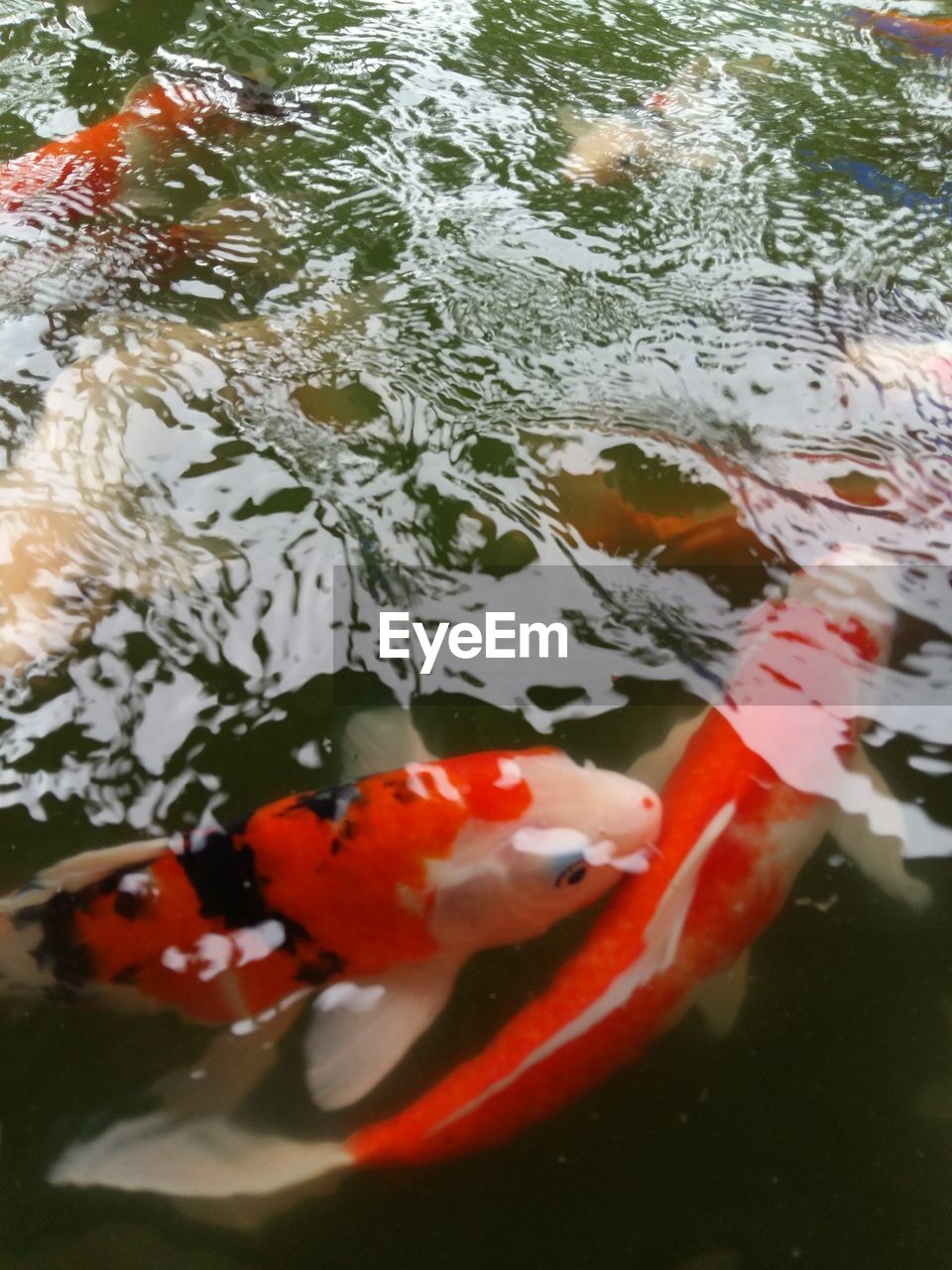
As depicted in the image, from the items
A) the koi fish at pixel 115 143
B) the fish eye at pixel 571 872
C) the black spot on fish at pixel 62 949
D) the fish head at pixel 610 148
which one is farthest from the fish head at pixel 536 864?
the koi fish at pixel 115 143

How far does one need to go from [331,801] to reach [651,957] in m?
0.68

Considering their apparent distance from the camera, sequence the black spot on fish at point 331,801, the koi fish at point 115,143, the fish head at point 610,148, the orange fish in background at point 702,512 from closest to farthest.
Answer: the black spot on fish at point 331,801
the orange fish in background at point 702,512
the koi fish at point 115,143
the fish head at point 610,148

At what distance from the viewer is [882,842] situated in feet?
6.57

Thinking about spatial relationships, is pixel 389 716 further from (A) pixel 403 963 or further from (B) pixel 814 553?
(B) pixel 814 553

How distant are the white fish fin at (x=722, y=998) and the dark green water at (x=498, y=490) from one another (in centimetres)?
3

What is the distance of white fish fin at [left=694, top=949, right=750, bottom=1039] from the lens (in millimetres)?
1837

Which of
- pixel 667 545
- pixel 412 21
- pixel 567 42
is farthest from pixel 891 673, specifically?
pixel 412 21

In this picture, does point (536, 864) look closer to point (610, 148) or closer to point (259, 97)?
point (610, 148)

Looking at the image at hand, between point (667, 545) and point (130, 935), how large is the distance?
1497 millimetres

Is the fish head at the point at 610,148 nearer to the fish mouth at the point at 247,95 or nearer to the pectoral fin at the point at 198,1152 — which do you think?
the fish mouth at the point at 247,95

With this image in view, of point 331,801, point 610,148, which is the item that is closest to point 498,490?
point 331,801

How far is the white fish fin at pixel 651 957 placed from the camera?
1.74 meters

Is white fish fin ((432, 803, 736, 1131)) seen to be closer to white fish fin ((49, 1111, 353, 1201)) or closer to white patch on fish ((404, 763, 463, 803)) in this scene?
white fish fin ((49, 1111, 353, 1201))

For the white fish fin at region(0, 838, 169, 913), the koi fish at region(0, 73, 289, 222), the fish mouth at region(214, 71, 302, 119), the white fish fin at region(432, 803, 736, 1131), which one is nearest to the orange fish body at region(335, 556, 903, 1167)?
the white fish fin at region(432, 803, 736, 1131)
